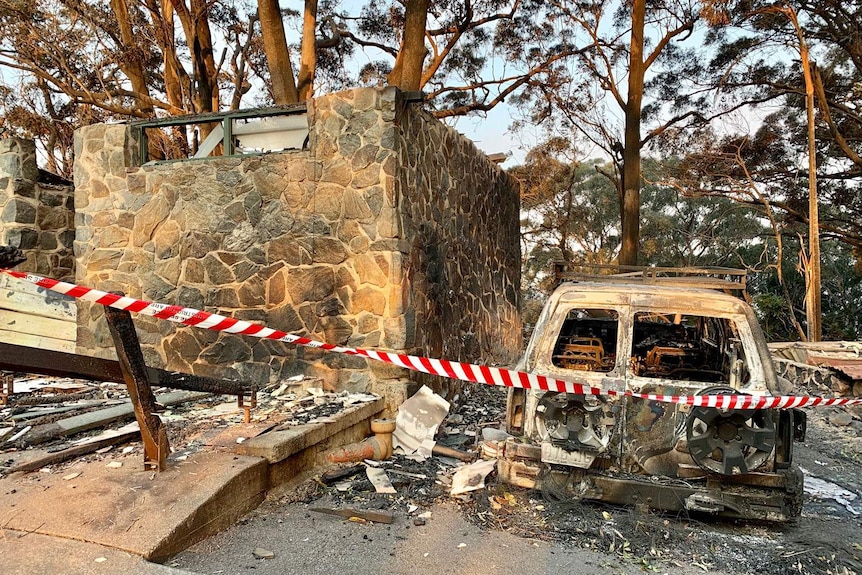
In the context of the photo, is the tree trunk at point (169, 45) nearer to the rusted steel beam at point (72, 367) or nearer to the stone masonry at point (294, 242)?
the stone masonry at point (294, 242)

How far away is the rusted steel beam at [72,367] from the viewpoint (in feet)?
11.0

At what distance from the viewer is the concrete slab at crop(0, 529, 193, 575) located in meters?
2.93

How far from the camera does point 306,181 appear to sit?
22.1 feet

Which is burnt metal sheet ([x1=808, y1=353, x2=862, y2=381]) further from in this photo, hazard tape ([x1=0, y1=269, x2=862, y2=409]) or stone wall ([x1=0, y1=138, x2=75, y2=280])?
stone wall ([x1=0, y1=138, x2=75, y2=280])

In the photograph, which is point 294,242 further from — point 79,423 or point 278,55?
Answer: point 278,55

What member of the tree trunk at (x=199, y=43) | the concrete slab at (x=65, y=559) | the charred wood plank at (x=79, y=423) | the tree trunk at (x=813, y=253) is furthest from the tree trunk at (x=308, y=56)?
the tree trunk at (x=813, y=253)

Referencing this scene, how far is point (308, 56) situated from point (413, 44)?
2.35 meters

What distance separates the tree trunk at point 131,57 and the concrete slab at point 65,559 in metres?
11.8

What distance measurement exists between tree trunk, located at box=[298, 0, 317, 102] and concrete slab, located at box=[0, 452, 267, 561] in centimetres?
900

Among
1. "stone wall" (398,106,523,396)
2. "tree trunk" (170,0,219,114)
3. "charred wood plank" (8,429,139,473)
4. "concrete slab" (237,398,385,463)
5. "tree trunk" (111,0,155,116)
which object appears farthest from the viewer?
"tree trunk" (111,0,155,116)

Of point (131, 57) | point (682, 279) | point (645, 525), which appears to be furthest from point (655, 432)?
point (131, 57)

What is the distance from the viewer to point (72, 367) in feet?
12.0

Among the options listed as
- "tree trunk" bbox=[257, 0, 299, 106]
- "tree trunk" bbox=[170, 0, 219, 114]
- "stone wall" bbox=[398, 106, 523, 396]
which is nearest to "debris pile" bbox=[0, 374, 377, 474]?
"stone wall" bbox=[398, 106, 523, 396]

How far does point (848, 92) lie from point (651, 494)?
60.9 ft
